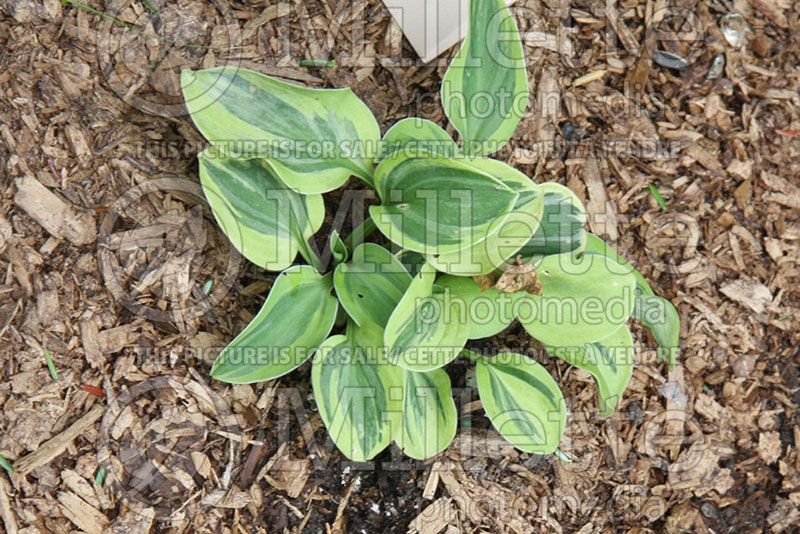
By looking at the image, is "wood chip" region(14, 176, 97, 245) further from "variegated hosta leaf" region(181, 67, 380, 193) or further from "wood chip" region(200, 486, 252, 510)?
"wood chip" region(200, 486, 252, 510)

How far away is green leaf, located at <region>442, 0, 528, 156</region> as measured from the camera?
1303 mm

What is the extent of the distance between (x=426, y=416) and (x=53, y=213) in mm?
789

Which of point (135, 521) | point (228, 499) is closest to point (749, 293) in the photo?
point (228, 499)

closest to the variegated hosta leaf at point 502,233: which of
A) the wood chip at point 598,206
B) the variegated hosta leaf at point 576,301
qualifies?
the variegated hosta leaf at point 576,301

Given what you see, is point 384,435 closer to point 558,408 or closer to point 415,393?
point 415,393

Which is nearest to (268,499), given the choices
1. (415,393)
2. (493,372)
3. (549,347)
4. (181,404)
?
(181,404)

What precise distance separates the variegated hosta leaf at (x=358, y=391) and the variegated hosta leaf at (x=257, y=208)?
7.6 inches

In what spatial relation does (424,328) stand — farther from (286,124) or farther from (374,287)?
(286,124)

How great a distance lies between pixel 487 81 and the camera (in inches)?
53.1

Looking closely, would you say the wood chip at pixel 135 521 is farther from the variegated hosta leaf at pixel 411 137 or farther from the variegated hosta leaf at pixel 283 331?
the variegated hosta leaf at pixel 411 137

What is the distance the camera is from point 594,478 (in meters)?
1.56

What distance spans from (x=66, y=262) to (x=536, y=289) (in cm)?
85

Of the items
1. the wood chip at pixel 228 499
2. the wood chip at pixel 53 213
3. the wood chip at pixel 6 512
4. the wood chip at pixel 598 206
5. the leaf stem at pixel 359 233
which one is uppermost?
the wood chip at pixel 53 213

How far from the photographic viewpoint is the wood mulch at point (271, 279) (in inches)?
51.2
